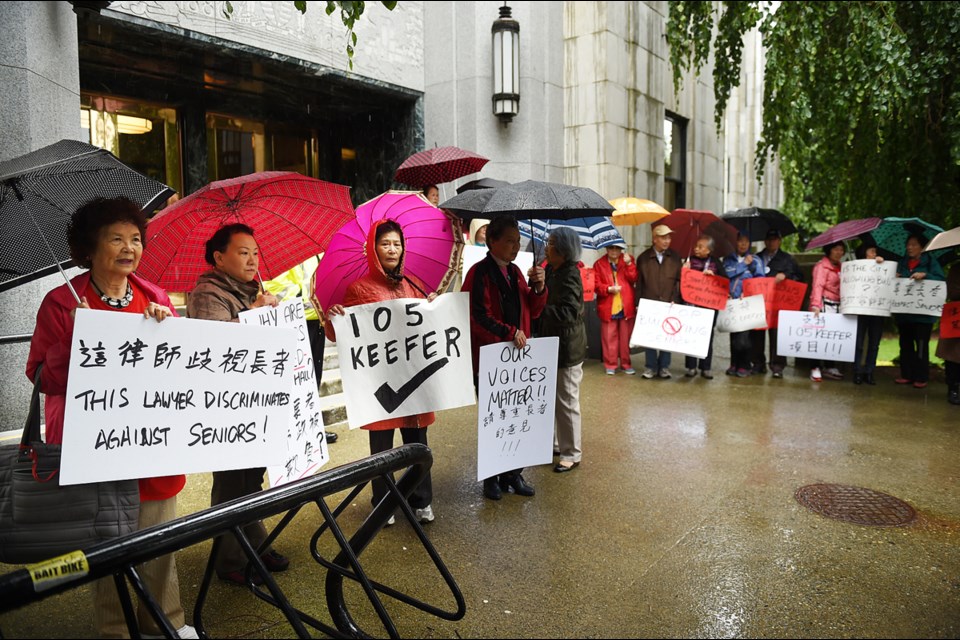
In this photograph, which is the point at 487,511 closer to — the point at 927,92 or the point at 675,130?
the point at 927,92

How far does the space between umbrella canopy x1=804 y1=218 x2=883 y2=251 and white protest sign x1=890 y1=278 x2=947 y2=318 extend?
0.77 m

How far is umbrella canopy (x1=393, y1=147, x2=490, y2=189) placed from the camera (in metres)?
6.51

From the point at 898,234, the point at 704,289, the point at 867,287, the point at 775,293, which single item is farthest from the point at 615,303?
the point at 898,234

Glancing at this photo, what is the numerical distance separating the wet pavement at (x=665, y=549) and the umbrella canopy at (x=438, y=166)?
262cm

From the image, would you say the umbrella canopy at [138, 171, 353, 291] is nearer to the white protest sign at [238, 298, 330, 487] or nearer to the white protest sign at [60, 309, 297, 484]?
the white protest sign at [238, 298, 330, 487]

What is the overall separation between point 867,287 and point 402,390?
699 centimetres

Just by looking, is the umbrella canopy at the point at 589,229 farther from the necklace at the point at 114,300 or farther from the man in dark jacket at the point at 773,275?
→ the necklace at the point at 114,300

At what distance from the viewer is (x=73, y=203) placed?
2746 mm

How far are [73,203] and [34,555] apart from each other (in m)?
1.40

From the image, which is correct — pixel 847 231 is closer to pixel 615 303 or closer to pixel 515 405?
pixel 615 303

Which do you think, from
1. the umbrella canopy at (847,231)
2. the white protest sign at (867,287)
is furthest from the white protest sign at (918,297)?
the umbrella canopy at (847,231)

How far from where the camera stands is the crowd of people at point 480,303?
8.71 feet

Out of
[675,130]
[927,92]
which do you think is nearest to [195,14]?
Result: [927,92]

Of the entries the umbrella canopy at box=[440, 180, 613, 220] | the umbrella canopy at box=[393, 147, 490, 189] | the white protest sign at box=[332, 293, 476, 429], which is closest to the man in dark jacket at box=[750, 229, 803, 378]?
the umbrella canopy at box=[393, 147, 490, 189]
